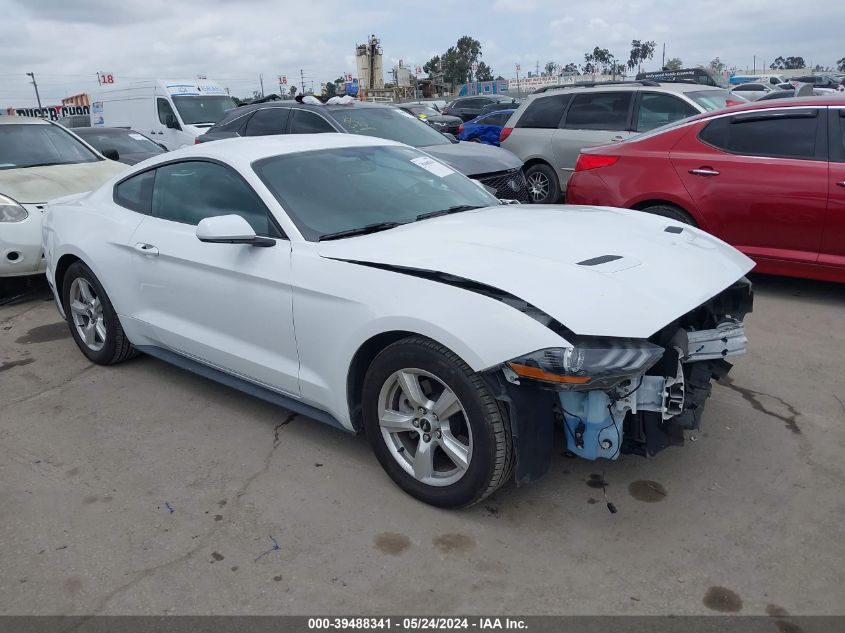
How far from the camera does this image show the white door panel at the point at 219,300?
11.7 feet

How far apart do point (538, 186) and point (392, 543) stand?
7.87 metres

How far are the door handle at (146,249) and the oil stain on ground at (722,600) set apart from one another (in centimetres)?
334

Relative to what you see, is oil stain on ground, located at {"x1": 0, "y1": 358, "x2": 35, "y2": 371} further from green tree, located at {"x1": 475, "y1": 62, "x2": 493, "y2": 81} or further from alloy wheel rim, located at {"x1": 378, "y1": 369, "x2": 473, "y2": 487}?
green tree, located at {"x1": 475, "y1": 62, "x2": 493, "y2": 81}

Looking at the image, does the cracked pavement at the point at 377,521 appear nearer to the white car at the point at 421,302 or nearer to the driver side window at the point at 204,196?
the white car at the point at 421,302

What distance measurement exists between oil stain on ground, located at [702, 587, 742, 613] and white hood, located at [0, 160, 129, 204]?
20.6ft

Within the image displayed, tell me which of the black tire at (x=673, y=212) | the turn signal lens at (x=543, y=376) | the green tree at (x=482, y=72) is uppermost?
the green tree at (x=482, y=72)

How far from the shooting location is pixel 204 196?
13.5 feet

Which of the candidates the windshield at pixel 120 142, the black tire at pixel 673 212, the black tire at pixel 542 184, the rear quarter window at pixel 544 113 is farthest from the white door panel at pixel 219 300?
the windshield at pixel 120 142

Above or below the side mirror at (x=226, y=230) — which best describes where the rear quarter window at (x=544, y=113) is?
above

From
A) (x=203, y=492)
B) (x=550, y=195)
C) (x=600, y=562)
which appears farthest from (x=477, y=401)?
(x=550, y=195)

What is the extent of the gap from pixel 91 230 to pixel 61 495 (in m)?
2.00

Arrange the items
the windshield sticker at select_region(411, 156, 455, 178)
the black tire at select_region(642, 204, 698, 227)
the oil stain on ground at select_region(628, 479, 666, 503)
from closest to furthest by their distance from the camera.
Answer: the oil stain on ground at select_region(628, 479, 666, 503), the windshield sticker at select_region(411, 156, 455, 178), the black tire at select_region(642, 204, 698, 227)

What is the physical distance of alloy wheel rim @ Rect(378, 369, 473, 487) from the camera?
118 inches

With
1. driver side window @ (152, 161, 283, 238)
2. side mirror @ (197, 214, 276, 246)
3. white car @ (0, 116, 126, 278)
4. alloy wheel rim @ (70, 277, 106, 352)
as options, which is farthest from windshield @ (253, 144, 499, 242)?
white car @ (0, 116, 126, 278)
